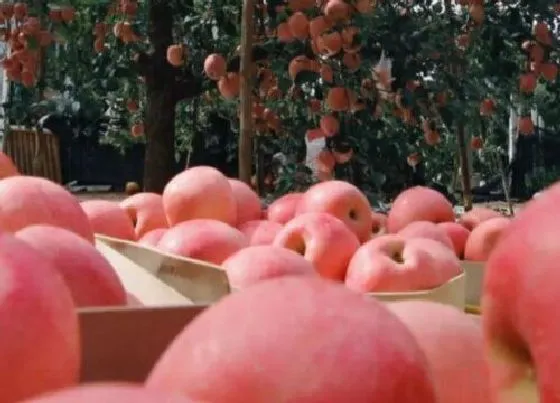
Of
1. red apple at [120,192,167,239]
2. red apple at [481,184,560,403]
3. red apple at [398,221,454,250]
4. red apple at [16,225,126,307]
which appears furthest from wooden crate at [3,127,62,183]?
red apple at [481,184,560,403]

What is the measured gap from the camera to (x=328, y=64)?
286cm

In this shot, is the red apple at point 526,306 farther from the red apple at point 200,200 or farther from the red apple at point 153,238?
the red apple at point 200,200

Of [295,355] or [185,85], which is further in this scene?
[185,85]

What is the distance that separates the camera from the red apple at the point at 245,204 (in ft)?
6.19

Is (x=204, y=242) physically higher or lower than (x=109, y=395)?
lower

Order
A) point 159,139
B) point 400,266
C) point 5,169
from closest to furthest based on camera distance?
point 400,266 < point 5,169 < point 159,139

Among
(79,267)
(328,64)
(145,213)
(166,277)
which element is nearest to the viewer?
(79,267)

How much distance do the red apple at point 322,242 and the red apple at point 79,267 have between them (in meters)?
0.66

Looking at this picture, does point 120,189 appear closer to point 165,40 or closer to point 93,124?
point 93,124

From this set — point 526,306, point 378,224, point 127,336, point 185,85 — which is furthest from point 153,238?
point 185,85

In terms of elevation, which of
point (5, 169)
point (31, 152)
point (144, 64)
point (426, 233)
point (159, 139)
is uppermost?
point (144, 64)

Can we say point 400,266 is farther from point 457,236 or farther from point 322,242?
point 457,236

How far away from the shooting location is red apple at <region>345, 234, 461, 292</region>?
132 centimetres

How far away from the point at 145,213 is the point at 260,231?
12.5 inches
